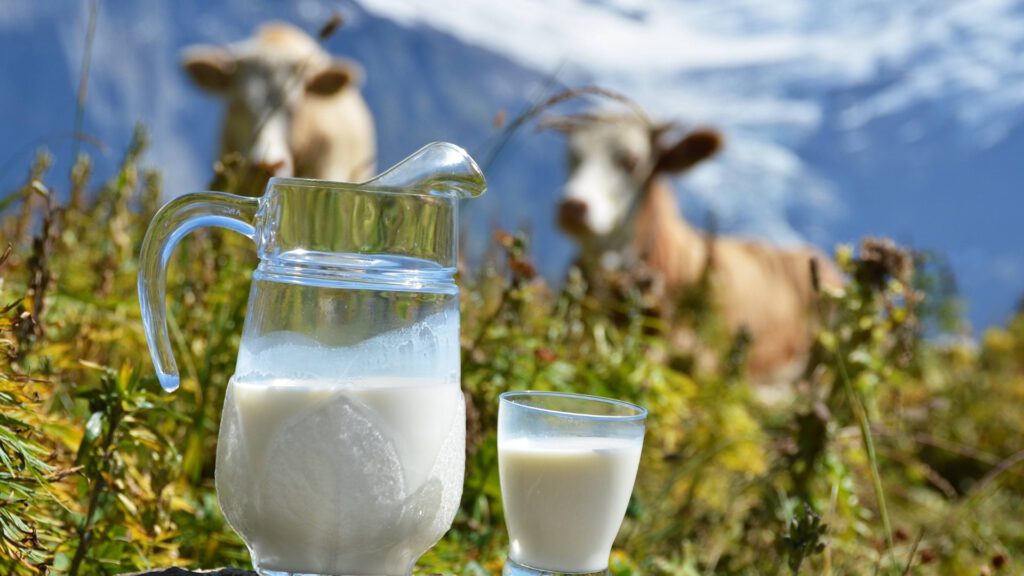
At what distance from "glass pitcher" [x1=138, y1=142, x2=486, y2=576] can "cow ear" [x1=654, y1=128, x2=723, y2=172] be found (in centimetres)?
594

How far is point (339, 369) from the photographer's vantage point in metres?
1.04

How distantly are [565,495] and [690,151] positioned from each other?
602 cm

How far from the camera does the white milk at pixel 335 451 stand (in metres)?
1.02

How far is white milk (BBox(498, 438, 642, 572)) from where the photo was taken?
3.78 feet

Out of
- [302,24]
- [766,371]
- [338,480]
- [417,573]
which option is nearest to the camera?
[338,480]

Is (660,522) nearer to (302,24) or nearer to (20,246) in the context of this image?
(20,246)

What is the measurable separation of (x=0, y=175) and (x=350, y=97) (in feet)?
21.3

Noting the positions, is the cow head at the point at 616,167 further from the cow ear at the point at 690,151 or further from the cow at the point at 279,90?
the cow at the point at 279,90

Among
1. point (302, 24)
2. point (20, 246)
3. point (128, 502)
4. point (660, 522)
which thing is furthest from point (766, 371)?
point (302, 24)

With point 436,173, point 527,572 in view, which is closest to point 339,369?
point 436,173

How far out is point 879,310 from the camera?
210cm

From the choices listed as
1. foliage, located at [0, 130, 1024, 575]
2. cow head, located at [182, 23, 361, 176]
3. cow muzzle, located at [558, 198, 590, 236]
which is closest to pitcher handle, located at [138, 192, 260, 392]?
foliage, located at [0, 130, 1024, 575]

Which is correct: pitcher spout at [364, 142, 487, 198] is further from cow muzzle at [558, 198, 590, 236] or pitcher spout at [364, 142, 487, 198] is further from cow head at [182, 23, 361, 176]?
cow head at [182, 23, 361, 176]

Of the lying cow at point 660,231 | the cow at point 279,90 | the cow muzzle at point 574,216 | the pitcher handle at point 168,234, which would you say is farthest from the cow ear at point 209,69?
the pitcher handle at point 168,234
